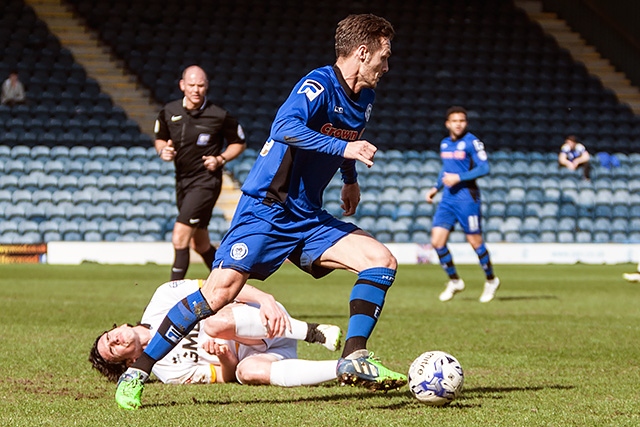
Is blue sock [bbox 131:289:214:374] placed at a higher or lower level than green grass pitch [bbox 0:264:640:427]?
higher

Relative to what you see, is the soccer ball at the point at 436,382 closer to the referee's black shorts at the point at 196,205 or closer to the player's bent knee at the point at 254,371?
the player's bent knee at the point at 254,371

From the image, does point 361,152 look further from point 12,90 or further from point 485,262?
point 12,90

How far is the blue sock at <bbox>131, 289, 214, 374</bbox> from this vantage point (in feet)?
17.6

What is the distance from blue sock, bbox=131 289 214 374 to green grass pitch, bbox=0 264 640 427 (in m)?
0.28

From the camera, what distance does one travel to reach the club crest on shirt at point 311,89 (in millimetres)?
5250

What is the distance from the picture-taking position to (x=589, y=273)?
19219 mm

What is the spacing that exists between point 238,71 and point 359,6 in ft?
15.3

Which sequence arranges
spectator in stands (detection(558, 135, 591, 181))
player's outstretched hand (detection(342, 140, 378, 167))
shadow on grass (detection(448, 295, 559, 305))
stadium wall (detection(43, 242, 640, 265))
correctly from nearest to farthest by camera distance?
player's outstretched hand (detection(342, 140, 378, 167)) < shadow on grass (detection(448, 295, 559, 305)) < stadium wall (detection(43, 242, 640, 265)) < spectator in stands (detection(558, 135, 591, 181))

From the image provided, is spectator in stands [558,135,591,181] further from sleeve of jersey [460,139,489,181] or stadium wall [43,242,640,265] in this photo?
sleeve of jersey [460,139,489,181]

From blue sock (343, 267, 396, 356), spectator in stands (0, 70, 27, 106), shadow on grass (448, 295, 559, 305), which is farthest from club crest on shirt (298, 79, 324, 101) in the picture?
spectator in stands (0, 70, 27, 106)

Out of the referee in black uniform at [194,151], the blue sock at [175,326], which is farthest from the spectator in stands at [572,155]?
the blue sock at [175,326]

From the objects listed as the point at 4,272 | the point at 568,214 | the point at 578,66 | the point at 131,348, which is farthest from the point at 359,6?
the point at 131,348

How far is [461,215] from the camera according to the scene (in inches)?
522

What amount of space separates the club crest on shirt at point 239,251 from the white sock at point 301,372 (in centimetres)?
85
